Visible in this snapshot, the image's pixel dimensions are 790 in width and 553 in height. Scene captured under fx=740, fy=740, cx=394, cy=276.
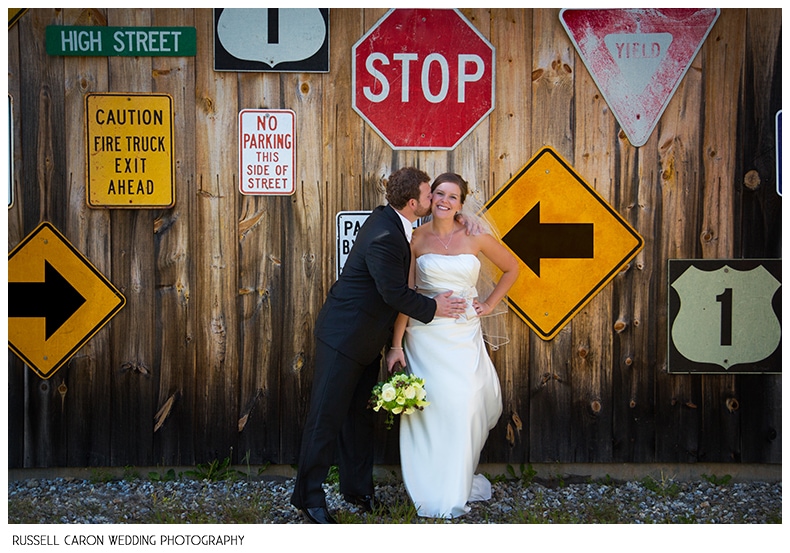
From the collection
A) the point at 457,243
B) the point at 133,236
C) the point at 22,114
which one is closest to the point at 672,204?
the point at 457,243

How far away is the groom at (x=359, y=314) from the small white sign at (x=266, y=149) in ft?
2.65

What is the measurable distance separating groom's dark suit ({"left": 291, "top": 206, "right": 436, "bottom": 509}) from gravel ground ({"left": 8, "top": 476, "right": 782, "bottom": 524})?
39cm

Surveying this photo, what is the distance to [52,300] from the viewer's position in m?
4.32

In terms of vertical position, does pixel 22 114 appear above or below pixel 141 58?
below

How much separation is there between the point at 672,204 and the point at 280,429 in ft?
8.86

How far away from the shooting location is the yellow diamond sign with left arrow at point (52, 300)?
4.29 m

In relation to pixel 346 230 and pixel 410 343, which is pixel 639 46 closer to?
pixel 346 230

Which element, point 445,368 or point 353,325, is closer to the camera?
point 353,325

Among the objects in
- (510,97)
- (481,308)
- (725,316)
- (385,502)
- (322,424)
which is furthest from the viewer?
(725,316)

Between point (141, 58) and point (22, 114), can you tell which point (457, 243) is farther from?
point (22, 114)

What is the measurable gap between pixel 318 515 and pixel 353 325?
965 mm

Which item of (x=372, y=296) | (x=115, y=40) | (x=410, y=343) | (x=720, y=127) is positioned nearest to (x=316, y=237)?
(x=372, y=296)

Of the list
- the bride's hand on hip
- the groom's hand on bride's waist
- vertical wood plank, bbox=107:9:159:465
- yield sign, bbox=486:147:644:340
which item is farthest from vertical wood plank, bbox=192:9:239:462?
yield sign, bbox=486:147:644:340

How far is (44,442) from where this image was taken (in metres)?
4.43
